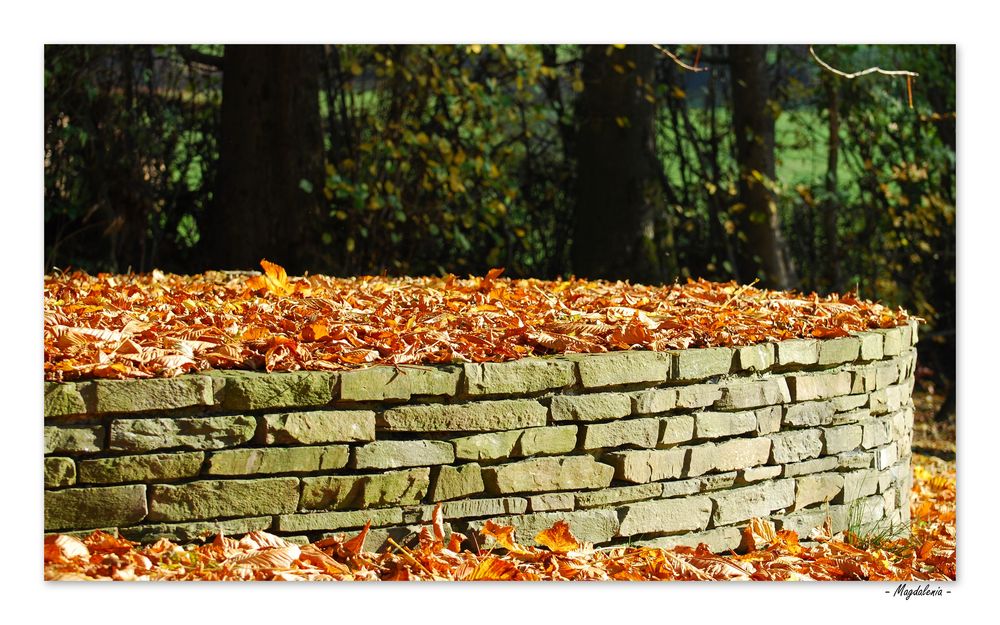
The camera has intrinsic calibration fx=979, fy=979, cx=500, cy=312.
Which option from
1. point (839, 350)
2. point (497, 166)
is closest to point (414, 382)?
point (839, 350)

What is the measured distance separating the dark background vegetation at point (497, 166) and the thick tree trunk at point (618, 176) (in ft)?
0.06

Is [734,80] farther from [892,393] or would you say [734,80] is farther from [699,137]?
[892,393]

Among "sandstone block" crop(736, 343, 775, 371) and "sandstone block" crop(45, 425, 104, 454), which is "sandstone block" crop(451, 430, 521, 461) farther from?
"sandstone block" crop(45, 425, 104, 454)

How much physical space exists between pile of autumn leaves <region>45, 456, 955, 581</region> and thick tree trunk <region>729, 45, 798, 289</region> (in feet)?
16.7

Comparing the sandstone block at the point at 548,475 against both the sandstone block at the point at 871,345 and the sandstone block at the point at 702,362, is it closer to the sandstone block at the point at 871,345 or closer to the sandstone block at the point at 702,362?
the sandstone block at the point at 702,362

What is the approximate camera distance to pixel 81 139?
6543 millimetres

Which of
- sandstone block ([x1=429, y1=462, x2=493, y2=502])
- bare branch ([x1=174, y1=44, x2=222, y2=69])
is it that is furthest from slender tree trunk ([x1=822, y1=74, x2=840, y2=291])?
sandstone block ([x1=429, y1=462, x2=493, y2=502])

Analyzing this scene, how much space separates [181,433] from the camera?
2486 millimetres

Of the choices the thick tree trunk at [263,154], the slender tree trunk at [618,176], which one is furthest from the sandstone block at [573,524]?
the slender tree trunk at [618,176]

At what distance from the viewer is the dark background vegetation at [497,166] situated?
6.68 m

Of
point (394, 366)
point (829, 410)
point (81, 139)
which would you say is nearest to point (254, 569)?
point (394, 366)

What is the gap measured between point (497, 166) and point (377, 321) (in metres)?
4.99

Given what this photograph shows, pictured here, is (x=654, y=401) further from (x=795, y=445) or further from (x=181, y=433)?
(x=181, y=433)

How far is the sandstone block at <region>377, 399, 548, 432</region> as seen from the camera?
2.66 m
